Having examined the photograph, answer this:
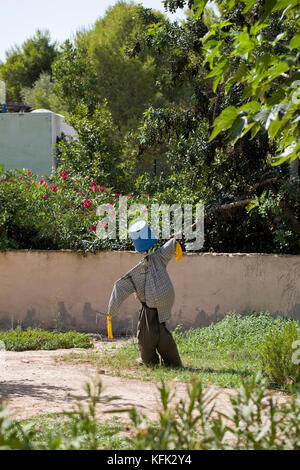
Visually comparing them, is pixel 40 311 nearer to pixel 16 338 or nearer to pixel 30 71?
pixel 16 338

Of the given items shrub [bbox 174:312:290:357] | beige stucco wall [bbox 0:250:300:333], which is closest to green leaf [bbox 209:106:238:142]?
shrub [bbox 174:312:290:357]

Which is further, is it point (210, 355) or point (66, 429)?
point (210, 355)

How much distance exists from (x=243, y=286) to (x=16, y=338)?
362cm

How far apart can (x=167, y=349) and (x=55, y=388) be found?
1.59 m

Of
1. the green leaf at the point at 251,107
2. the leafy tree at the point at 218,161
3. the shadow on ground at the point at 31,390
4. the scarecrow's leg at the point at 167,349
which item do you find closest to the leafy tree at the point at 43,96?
the leafy tree at the point at 218,161

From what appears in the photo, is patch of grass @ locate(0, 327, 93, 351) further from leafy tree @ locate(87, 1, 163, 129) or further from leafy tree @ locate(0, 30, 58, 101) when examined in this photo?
leafy tree @ locate(0, 30, 58, 101)

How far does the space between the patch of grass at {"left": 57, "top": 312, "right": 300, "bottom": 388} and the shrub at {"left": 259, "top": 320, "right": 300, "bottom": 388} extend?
28 cm

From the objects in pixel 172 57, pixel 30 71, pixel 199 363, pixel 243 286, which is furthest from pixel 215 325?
pixel 30 71

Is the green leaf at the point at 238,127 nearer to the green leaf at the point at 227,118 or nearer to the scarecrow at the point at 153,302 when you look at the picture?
the green leaf at the point at 227,118

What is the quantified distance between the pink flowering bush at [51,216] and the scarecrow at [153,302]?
3.45 meters

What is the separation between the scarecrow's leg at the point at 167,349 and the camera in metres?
6.80

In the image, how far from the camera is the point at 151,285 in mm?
6902

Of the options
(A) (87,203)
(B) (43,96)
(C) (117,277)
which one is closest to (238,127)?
(C) (117,277)

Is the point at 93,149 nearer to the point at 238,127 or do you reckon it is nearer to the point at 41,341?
the point at 41,341
